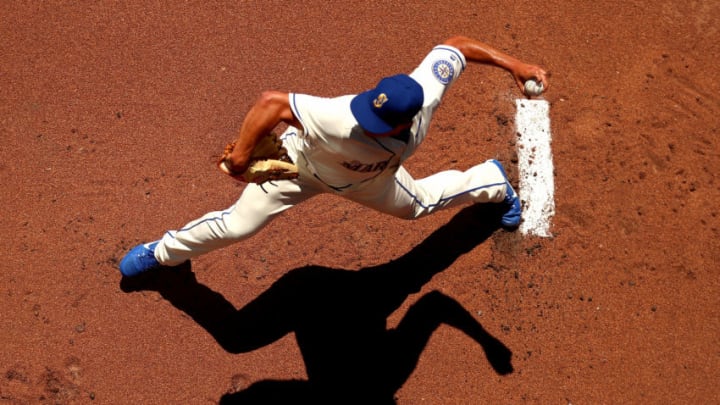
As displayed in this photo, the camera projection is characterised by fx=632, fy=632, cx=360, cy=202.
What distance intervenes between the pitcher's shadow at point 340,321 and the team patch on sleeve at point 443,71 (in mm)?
1473

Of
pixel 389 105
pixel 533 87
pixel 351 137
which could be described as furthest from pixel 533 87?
pixel 351 137

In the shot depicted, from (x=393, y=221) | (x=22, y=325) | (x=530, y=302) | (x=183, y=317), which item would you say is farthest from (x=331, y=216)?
(x=22, y=325)

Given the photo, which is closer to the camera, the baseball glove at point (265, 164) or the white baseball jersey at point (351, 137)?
the white baseball jersey at point (351, 137)

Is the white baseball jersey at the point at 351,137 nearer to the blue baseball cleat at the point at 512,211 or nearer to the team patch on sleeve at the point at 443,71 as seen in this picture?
the team patch on sleeve at the point at 443,71

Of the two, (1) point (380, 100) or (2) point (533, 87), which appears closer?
(1) point (380, 100)

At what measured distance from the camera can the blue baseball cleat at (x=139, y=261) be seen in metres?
3.98

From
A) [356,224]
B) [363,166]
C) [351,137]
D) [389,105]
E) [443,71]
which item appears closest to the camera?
[389,105]

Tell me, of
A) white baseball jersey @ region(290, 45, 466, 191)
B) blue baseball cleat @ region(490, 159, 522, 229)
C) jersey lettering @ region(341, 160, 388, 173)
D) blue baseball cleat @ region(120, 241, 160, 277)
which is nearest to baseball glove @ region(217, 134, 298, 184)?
white baseball jersey @ region(290, 45, 466, 191)

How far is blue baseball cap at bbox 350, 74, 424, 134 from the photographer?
9.01 ft

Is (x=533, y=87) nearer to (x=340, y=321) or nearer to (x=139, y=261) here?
(x=340, y=321)

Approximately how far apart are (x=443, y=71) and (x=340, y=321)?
184cm

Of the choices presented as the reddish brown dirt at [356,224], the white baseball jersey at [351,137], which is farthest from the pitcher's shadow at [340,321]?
the white baseball jersey at [351,137]

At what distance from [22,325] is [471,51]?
10.7 ft

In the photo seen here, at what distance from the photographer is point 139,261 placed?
3990mm
